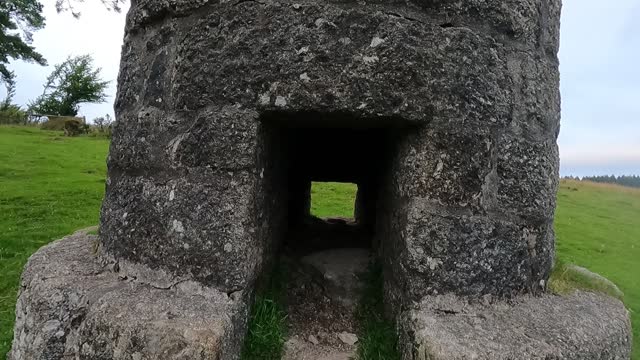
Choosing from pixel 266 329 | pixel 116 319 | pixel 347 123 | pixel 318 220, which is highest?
pixel 347 123

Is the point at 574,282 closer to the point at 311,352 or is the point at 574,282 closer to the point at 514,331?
the point at 514,331

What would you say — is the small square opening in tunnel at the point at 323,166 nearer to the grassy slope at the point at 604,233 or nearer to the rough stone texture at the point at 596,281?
the rough stone texture at the point at 596,281

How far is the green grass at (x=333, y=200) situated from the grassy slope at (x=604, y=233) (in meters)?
3.41

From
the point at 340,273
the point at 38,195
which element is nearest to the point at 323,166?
the point at 340,273

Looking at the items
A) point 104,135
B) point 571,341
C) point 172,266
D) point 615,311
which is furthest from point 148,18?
point 104,135

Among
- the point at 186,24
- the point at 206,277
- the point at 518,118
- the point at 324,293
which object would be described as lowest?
the point at 324,293

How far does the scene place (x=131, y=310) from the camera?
1.84 m

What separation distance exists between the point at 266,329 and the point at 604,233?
8.67m

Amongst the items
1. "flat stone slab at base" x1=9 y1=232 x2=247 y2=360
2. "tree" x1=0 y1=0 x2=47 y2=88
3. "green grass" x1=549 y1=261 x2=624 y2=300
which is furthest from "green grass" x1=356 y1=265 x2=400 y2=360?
"tree" x1=0 y1=0 x2=47 y2=88

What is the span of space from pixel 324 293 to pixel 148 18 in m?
1.54

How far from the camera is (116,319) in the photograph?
5.96 feet

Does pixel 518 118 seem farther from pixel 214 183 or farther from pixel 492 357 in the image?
pixel 214 183

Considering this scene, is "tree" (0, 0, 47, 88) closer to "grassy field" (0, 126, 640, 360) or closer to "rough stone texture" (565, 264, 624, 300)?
"grassy field" (0, 126, 640, 360)

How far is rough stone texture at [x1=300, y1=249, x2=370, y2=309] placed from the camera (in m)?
2.56
